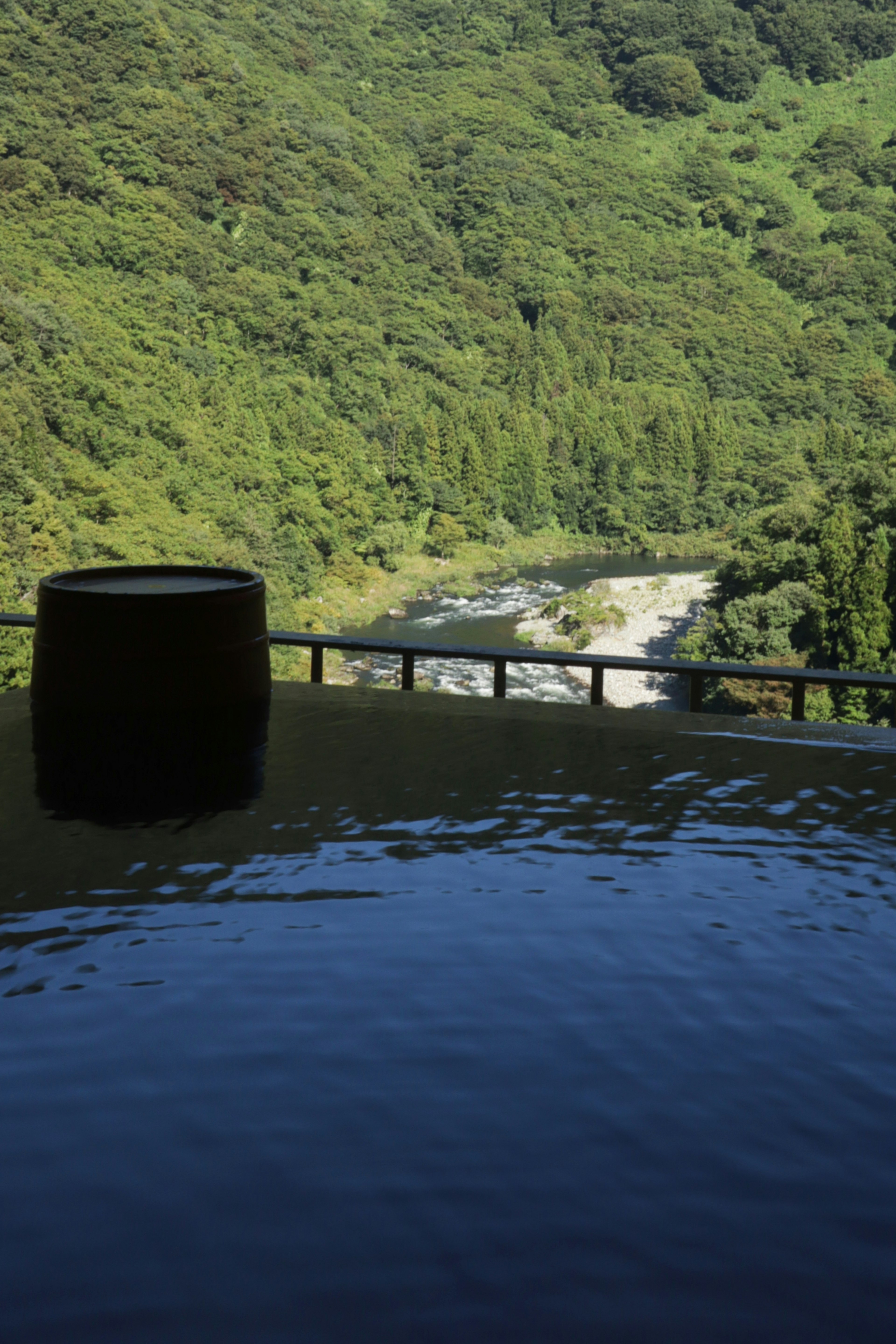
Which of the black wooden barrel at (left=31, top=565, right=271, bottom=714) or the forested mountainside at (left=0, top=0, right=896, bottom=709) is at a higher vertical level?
the forested mountainside at (left=0, top=0, right=896, bottom=709)

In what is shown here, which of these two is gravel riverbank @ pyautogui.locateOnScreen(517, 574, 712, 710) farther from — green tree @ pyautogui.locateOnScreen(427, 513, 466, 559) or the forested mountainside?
green tree @ pyautogui.locateOnScreen(427, 513, 466, 559)

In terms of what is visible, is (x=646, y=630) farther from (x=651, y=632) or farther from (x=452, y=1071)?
(x=452, y=1071)

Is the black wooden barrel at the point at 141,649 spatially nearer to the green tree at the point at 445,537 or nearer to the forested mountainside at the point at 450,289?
the forested mountainside at the point at 450,289

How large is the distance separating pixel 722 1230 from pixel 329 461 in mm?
35041

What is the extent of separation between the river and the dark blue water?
1963cm

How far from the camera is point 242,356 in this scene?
37406 millimetres

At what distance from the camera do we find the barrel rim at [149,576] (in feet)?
3.11

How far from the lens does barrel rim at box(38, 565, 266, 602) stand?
3.11 ft

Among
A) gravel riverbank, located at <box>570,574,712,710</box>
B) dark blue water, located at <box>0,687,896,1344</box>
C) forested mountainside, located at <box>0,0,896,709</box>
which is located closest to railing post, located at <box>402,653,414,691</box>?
dark blue water, located at <box>0,687,896,1344</box>

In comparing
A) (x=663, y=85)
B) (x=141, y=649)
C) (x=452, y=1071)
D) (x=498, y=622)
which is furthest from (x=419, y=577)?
(x=663, y=85)

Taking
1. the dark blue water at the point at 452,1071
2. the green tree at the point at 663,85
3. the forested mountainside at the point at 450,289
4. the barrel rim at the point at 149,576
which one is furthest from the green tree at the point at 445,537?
the green tree at the point at 663,85

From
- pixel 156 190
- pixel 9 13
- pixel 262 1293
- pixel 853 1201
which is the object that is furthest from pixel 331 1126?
pixel 9 13

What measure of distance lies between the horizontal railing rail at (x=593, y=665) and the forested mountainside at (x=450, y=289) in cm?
1408

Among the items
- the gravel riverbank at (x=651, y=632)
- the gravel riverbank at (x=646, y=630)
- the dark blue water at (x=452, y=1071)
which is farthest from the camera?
the gravel riverbank at (x=646, y=630)
